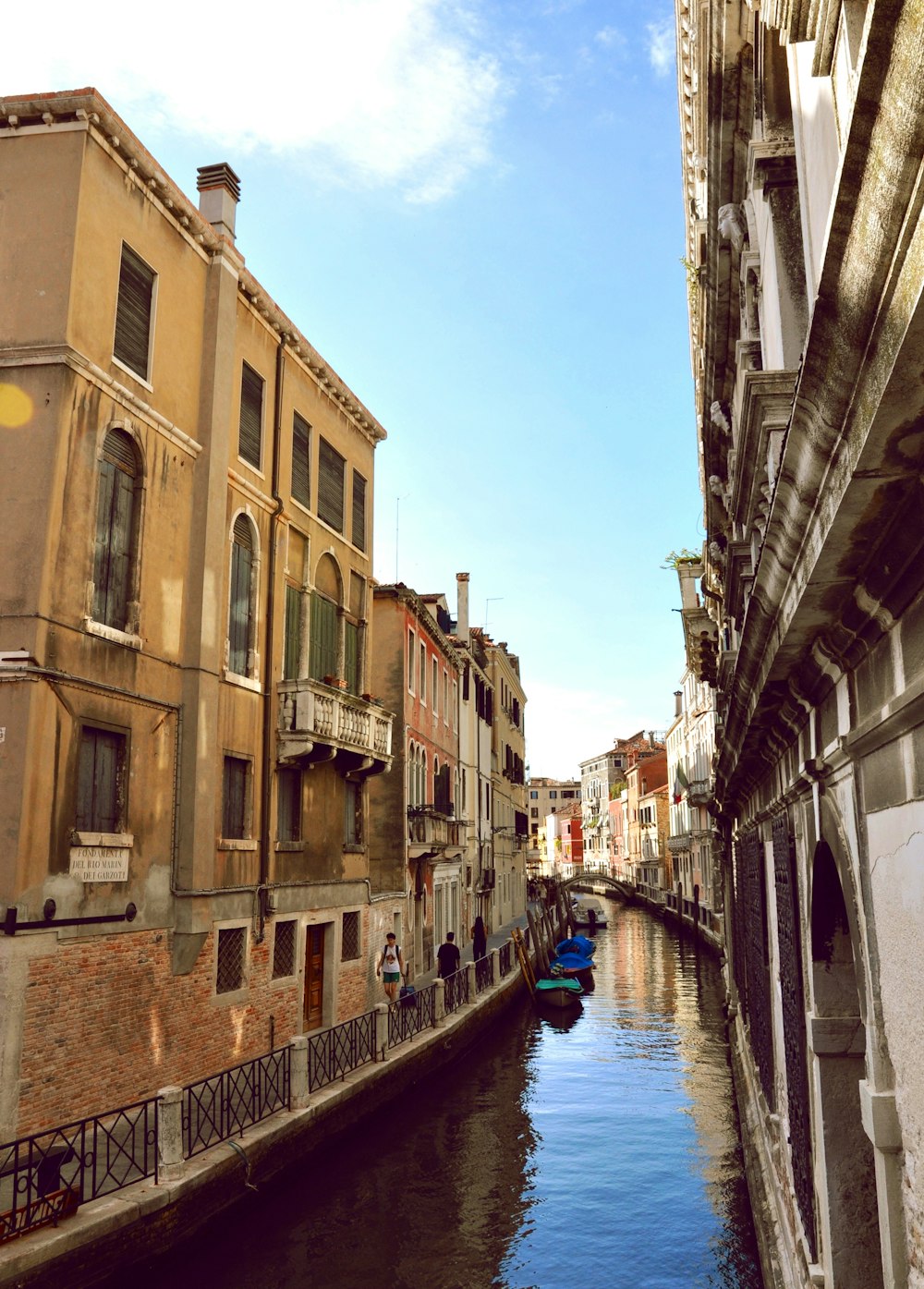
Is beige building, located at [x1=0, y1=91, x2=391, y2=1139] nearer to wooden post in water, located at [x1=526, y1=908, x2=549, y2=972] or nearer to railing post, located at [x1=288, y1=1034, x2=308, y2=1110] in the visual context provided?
railing post, located at [x1=288, y1=1034, x2=308, y2=1110]

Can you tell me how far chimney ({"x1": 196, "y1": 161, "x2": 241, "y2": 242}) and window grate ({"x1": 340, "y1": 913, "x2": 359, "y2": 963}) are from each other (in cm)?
1077

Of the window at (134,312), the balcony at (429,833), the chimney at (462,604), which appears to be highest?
the chimney at (462,604)

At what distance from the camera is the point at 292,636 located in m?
15.6

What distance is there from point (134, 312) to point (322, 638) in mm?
6255

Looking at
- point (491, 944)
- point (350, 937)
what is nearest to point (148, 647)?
point (350, 937)

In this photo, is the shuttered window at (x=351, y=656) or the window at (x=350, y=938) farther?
the shuttered window at (x=351, y=656)

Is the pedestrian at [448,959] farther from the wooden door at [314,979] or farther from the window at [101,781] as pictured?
the window at [101,781]

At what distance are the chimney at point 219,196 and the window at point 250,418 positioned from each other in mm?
1890

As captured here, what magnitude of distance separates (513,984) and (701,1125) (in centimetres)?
969

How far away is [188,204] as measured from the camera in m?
12.8

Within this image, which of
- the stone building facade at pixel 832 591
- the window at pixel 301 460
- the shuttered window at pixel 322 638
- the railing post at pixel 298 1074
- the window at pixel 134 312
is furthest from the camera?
the shuttered window at pixel 322 638

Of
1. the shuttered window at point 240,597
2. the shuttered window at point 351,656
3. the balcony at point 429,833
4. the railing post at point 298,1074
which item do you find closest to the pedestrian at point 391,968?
the shuttered window at point 351,656

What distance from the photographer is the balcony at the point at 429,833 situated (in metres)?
22.1

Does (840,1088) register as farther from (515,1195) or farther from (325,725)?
(325,725)
